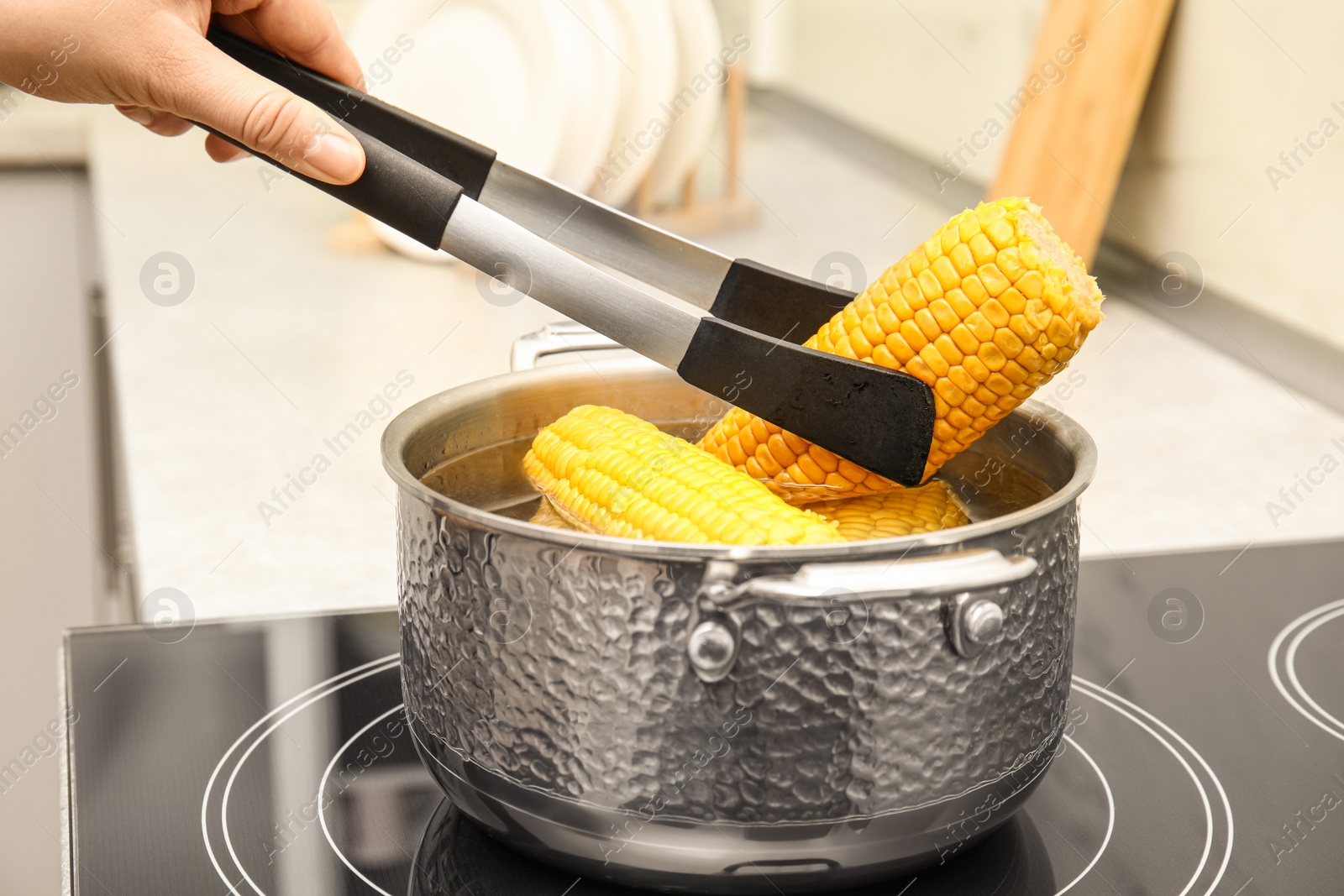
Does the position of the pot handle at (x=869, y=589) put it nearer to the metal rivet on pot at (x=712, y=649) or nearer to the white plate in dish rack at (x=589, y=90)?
the metal rivet on pot at (x=712, y=649)

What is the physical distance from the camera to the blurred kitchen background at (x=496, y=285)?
845 millimetres

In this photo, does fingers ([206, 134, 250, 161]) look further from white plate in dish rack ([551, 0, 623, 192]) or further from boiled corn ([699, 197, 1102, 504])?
white plate in dish rack ([551, 0, 623, 192])

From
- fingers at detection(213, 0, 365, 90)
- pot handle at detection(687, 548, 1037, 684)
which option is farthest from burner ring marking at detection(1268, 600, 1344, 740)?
fingers at detection(213, 0, 365, 90)

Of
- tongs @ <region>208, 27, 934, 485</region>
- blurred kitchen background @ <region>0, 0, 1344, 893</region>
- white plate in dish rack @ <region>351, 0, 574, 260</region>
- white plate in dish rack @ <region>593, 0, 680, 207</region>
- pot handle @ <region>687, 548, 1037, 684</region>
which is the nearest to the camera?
pot handle @ <region>687, 548, 1037, 684</region>

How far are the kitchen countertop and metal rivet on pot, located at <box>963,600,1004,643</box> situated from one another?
405 mm

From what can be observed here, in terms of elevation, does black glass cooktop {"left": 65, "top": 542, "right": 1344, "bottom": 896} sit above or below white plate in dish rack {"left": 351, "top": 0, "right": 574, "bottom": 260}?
below

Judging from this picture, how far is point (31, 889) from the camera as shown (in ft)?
2.57

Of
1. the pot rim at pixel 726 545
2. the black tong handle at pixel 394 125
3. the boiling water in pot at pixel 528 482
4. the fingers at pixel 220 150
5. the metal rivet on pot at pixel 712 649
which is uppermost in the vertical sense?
the black tong handle at pixel 394 125

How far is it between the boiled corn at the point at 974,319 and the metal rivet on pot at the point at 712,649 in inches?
6.2

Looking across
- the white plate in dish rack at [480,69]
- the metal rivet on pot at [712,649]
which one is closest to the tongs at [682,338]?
the metal rivet on pot at [712,649]

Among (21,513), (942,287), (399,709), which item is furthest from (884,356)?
(21,513)

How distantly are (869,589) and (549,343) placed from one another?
0.28 metres

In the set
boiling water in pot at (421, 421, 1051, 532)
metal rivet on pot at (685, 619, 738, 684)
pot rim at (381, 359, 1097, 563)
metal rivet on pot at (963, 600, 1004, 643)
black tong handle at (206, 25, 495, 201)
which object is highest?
black tong handle at (206, 25, 495, 201)

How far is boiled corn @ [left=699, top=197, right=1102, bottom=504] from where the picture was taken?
1.56 feet
